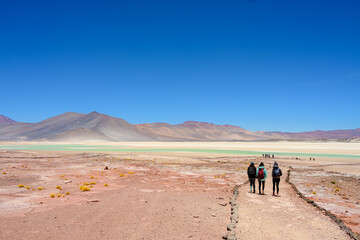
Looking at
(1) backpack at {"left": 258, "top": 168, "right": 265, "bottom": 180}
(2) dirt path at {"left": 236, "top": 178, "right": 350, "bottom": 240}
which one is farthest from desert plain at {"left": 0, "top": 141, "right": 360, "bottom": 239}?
(1) backpack at {"left": 258, "top": 168, "right": 265, "bottom": 180}

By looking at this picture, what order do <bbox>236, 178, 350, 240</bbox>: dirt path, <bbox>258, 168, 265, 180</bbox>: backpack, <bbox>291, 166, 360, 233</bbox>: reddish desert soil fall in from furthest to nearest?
<bbox>258, 168, 265, 180</bbox>: backpack
<bbox>291, 166, 360, 233</bbox>: reddish desert soil
<bbox>236, 178, 350, 240</bbox>: dirt path

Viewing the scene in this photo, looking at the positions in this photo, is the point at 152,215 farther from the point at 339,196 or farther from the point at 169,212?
the point at 339,196

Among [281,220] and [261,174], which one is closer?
[281,220]

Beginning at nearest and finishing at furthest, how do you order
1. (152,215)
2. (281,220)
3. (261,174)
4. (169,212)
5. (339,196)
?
1. (281,220)
2. (152,215)
3. (169,212)
4. (261,174)
5. (339,196)

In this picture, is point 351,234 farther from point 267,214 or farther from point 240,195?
point 240,195

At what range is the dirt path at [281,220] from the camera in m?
→ 7.62

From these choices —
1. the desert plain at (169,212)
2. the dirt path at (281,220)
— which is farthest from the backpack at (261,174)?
the dirt path at (281,220)

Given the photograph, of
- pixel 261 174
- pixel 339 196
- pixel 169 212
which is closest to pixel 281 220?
pixel 169 212

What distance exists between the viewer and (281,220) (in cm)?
895

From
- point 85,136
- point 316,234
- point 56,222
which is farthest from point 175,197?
point 85,136

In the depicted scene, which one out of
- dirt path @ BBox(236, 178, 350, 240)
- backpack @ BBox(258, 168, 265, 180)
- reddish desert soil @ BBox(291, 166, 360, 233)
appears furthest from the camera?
backpack @ BBox(258, 168, 265, 180)

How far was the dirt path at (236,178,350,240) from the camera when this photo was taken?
762 centimetres

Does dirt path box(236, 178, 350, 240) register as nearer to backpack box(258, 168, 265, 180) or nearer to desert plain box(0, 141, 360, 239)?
desert plain box(0, 141, 360, 239)

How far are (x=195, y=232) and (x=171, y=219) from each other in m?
1.42
